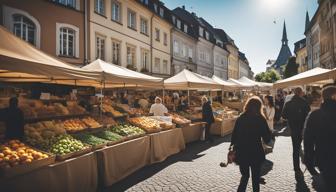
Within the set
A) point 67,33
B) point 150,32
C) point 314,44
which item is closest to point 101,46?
point 67,33

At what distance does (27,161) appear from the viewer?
4395mm

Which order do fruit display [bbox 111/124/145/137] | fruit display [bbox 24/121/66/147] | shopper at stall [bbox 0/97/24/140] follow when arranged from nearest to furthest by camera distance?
fruit display [bbox 24/121/66/147]
shopper at stall [bbox 0/97/24/140]
fruit display [bbox 111/124/145/137]

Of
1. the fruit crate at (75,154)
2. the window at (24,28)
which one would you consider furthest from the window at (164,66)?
the fruit crate at (75,154)

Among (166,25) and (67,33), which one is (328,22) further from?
(67,33)

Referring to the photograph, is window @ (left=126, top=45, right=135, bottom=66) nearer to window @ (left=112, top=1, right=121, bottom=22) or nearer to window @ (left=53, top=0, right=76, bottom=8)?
window @ (left=112, top=1, right=121, bottom=22)

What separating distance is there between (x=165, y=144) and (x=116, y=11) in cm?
1382

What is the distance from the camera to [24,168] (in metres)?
4.20

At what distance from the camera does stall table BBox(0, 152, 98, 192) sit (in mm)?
4061

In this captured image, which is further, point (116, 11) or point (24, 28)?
point (116, 11)

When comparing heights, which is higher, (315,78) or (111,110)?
(315,78)

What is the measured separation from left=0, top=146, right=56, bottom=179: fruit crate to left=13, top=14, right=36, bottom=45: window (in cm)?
1048

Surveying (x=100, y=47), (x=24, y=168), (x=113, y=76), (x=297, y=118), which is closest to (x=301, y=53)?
(x=100, y=47)

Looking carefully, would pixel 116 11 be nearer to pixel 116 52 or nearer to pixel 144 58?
pixel 116 52

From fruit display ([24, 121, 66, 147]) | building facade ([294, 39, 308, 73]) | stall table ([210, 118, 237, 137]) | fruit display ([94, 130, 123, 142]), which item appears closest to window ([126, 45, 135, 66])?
stall table ([210, 118, 237, 137])
